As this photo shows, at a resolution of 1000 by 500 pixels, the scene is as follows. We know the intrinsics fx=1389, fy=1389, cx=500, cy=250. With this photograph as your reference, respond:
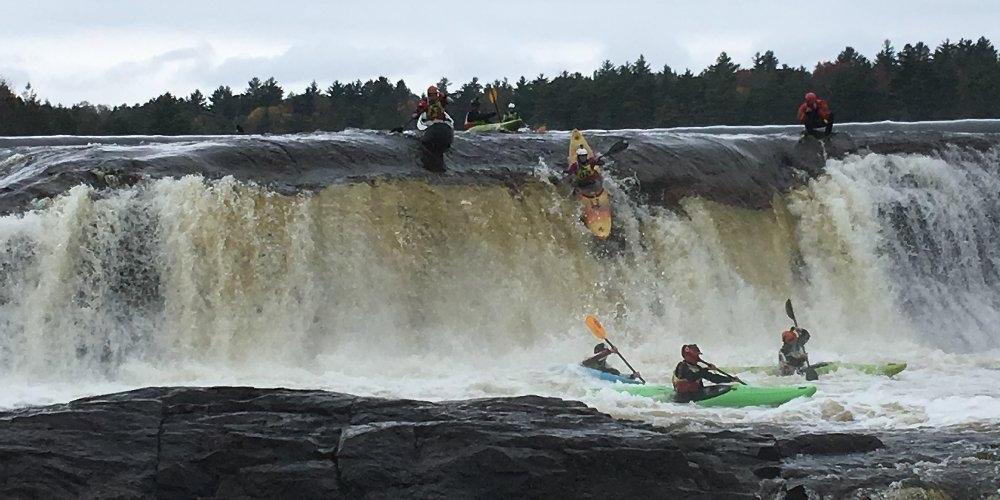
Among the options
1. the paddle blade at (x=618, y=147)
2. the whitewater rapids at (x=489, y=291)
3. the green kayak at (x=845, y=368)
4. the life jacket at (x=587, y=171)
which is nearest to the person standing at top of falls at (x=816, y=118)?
the whitewater rapids at (x=489, y=291)

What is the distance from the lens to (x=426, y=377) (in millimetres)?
15727

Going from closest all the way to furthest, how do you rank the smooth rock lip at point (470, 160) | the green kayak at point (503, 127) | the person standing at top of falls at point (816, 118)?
the smooth rock lip at point (470, 160), the green kayak at point (503, 127), the person standing at top of falls at point (816, 118)

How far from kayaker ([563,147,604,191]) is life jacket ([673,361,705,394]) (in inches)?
235

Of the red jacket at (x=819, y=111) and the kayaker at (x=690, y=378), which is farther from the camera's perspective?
the red jacket at (x=819, y=111)

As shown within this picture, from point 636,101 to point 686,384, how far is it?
4238 centimetres

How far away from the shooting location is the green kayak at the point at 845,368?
16.1 metres

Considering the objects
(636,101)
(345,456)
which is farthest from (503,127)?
(636,101)

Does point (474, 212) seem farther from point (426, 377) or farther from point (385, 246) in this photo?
point (426, 377)

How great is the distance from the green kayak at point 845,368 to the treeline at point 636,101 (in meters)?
31.8

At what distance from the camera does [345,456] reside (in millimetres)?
9086

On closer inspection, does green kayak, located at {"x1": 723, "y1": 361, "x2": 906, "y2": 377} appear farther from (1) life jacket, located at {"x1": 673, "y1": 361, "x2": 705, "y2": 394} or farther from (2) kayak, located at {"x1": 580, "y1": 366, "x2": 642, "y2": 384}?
(1) life jacket, located at {"x1": 673, "y1": 361, "x2": 705, "y2": 394}

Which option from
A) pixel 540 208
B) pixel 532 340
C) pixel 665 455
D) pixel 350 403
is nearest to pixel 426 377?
pixel 532 340

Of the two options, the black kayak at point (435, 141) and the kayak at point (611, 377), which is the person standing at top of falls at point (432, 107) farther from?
the kayak at point (611, 377)

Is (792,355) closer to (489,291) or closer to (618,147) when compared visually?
(489,291)
